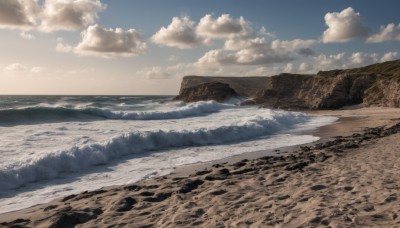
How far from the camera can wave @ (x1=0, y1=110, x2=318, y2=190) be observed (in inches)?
387

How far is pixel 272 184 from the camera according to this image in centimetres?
778

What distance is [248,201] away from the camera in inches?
261

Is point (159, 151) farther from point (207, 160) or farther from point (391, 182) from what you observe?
point (391, 182)

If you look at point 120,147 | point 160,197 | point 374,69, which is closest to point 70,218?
point 160,197

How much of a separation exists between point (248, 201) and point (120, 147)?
8003mm

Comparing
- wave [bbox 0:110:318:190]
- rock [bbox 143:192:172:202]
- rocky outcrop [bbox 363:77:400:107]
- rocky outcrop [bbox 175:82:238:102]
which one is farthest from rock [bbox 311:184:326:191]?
rocky outcrop [bbox 175:82:238:102]

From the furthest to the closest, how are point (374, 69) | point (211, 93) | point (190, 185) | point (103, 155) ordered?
point (211, 93) → point (374, 69) → point (103, 155) → point (190, 185)

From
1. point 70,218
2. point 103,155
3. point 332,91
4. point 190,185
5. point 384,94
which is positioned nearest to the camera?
point 70,218

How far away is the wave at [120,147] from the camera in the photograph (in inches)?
387

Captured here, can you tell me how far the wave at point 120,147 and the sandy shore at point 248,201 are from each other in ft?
8.80

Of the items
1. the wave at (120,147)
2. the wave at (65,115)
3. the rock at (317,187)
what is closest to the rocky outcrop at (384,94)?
the wave at (65,115)

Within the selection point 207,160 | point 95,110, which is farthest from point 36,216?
point 95,110

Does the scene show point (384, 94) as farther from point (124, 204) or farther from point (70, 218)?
point (70, 218)

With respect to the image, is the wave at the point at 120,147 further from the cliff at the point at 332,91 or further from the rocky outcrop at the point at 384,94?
the cliff at the point at 332,91
